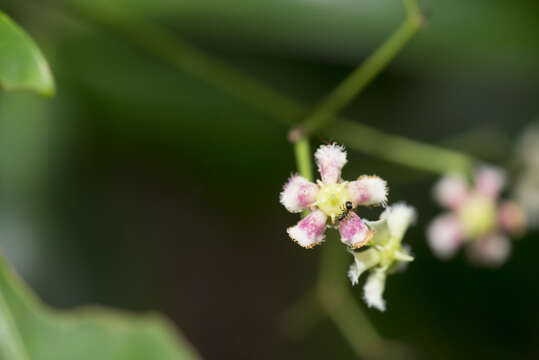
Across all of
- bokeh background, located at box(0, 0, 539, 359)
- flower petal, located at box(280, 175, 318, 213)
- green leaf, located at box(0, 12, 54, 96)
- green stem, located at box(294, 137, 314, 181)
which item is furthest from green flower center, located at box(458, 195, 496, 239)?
green leaf, located at box(0, 12, 54, 96)

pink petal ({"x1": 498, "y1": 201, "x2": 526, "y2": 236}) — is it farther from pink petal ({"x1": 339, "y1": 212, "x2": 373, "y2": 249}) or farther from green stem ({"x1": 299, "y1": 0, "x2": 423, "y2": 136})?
pink petal ({"x1": 339, "y1": 212, "x2": 373, "y2": 249})

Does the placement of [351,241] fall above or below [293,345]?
below

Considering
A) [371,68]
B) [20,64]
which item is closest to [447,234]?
[371,68]

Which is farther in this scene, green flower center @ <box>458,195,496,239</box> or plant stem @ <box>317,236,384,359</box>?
plant stem @ <box>317,236,384,359</box>

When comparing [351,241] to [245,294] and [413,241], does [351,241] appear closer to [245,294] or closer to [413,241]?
[413,241]

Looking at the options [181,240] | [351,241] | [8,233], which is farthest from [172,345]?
[181,240]

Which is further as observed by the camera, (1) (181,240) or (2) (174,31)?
(1) (181,240)

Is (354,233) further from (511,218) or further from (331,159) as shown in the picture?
(511,218)

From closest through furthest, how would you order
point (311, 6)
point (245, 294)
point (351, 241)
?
point (351, 241), point (311, 6), point (245, 294)
